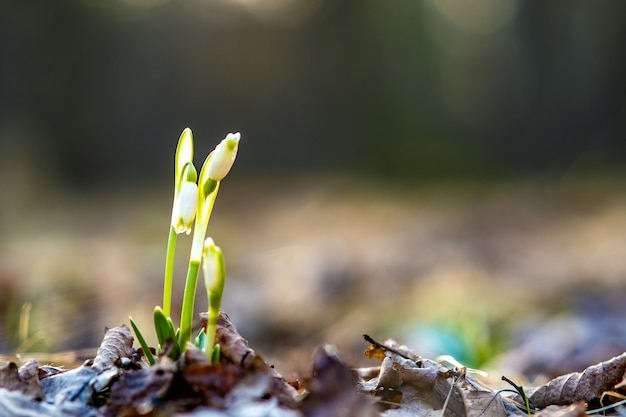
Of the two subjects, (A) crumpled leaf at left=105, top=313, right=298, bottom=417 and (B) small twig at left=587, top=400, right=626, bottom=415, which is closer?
(A) crumpled leaf at left=105, top=313, right=298, bottom=417

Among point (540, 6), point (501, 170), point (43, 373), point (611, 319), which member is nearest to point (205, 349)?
point (43, 373)

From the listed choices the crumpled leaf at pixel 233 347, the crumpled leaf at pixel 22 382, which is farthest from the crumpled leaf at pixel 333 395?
the crumpled leaf at pixel 22 382

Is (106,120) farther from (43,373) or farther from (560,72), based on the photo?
(43,373)

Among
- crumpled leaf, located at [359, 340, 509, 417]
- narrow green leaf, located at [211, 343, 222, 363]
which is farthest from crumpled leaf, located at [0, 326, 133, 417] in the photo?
crumpled leaf, located at [359, 340, 509, 417]

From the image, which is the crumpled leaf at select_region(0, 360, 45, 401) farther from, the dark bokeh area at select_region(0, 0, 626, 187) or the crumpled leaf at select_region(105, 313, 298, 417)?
the dark bokeh area at select_region(0, 0, 626, 187)

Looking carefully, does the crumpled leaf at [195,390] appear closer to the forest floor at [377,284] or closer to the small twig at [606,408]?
the forest floor at [377,284]
